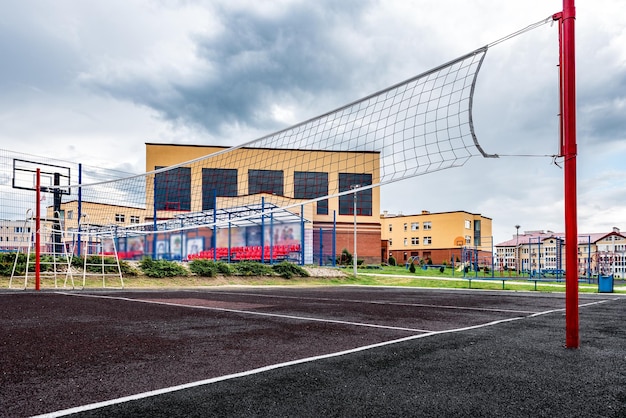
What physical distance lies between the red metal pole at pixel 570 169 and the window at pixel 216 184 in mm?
35486

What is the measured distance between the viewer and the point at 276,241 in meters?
34.0

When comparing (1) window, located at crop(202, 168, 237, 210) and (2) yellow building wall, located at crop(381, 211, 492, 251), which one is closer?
(1) window, located at crop(202, 168, 237, 210)

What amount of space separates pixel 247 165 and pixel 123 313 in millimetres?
33649

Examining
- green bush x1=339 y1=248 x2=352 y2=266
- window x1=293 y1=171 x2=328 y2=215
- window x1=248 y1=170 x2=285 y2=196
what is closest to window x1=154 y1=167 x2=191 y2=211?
window x1=248 y1=170 x2=285 y2=196

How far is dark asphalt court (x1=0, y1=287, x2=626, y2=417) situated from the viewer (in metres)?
2.74

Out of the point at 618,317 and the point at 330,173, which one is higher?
the point at 330,173

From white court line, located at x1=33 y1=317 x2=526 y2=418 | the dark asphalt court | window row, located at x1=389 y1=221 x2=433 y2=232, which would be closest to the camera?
white court line, located at x1=33 y1=317 x2=526 y2=418

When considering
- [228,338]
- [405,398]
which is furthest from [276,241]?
[405,398]

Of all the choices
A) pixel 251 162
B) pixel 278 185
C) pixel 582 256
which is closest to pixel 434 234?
pixel 582 256

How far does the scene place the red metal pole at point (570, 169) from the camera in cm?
478

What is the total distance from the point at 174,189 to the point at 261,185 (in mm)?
8643

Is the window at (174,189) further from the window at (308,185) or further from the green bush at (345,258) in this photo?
the green bush at (345,258)

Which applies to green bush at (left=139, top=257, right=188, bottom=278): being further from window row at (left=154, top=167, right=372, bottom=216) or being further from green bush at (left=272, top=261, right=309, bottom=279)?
window row at (left=154, top=167, right=372, bottom=216)

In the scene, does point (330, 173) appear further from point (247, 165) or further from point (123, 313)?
point (123, 313)
